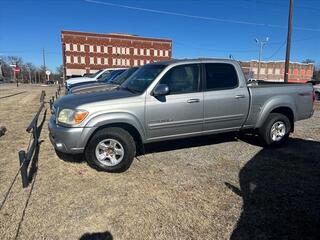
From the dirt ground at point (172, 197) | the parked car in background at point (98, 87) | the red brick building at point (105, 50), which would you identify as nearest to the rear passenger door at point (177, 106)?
the dirt ground at point (172, 197)

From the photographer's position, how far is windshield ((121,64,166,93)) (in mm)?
5755

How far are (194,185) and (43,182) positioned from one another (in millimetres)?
2329

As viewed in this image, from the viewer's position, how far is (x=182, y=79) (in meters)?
5.92

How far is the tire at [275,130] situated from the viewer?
6.77 m

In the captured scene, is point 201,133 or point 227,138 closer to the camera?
point 201,133

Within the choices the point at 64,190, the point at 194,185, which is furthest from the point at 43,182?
the point at 194,185

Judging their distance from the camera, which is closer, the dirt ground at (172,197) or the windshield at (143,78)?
the dirt ground at (172,197)

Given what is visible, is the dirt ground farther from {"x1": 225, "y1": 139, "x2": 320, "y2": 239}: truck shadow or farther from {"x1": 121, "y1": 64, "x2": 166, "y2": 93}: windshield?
{"x1": 121, "y1": 64, "x2": 166, "y2": 93}: windshield

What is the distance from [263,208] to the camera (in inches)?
157

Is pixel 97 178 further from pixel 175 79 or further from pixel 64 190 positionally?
pixel 175 79

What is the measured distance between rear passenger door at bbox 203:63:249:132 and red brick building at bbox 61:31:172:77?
7530 cm

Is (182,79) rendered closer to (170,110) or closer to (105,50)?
(170,110)

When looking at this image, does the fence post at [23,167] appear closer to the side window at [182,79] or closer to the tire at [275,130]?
the side window at [182,79]

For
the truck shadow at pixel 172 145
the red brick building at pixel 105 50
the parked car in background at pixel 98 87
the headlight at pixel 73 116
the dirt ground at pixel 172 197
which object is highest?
the red brick building at pixel 105 50
